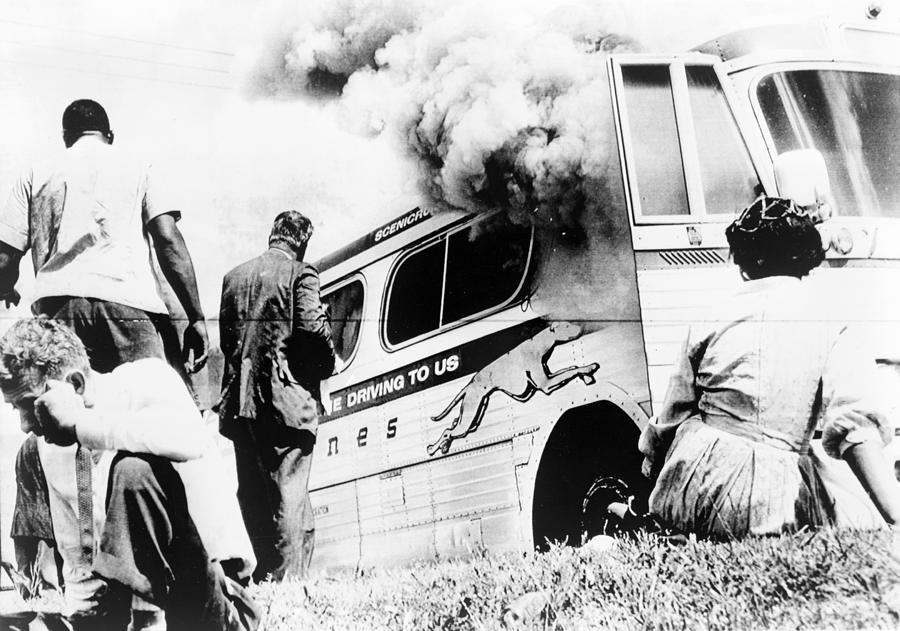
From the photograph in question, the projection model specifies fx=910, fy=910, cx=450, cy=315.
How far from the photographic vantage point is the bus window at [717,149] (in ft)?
16.2

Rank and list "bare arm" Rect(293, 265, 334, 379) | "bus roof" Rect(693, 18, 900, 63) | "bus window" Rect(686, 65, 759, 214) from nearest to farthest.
Result: 1. "bus window" Rect(686, 65, 759, 214)
2. "bus roof" Rect(693, 18, 900, 63)
3. "bare arm" Rect(293, 265, 334, 379)

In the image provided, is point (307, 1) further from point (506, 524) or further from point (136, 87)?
point (506, 524)

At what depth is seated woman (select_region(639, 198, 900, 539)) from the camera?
15.5ft

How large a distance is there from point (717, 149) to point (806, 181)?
0.51m

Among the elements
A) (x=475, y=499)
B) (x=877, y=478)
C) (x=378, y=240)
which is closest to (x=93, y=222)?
(x=378, y=240)

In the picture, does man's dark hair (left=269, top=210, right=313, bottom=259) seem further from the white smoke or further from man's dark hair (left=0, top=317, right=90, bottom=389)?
man's dark hair (left=0, top=317, right=90, bottom=389)

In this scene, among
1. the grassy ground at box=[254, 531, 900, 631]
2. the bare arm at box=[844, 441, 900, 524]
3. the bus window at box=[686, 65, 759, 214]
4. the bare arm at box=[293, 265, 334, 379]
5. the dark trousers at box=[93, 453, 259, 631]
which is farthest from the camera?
the bare arm at box=[293, 265, 334, 379]

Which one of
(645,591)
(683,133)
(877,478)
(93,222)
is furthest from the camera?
(93,222)

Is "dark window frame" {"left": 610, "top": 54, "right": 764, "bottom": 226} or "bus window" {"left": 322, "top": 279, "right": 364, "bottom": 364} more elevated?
"dark window frame" {"left": 610, "top": 54, "right": 764, "bottom": 226}

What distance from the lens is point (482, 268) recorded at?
16.5 feet

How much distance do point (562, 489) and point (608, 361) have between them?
0.71 metres

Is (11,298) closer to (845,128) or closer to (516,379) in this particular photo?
(516,379)

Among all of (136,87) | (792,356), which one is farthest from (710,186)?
(136,87)

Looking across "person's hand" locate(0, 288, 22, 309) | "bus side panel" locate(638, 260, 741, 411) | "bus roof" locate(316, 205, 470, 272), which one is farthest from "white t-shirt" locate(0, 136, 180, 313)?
"bus side panel" locate(638, 260, 741, 411)
